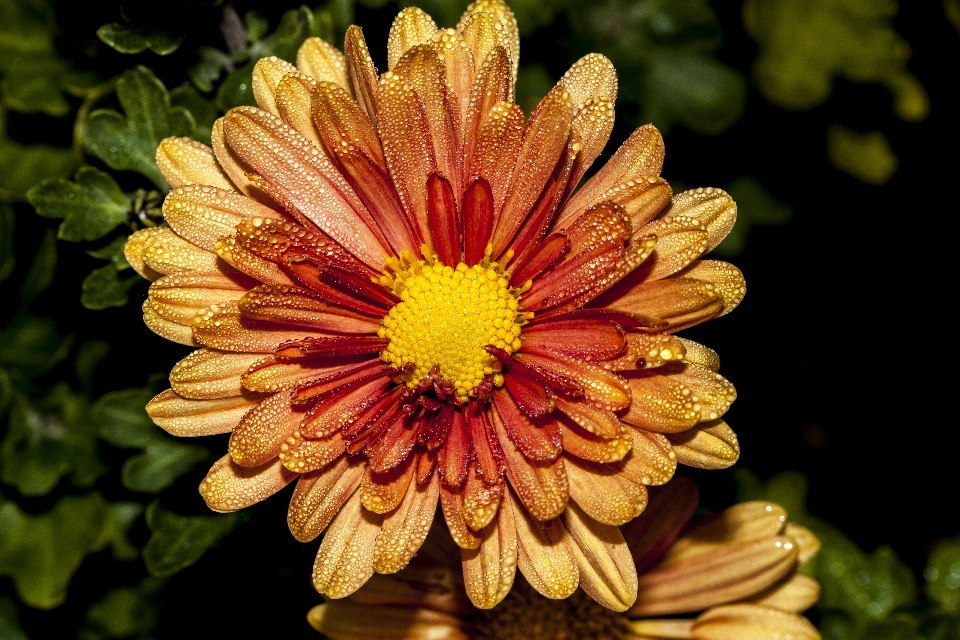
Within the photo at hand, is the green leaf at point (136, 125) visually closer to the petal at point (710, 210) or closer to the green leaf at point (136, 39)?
the green leaf at point (136, 39)

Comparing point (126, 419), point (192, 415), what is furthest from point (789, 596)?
point (126, 419)

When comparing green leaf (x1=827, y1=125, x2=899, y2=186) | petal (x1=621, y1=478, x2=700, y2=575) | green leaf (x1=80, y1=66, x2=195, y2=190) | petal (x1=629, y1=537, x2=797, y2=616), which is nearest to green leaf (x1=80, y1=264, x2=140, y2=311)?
green leaf (x1=80, y1=66, x2=195, y2=190)

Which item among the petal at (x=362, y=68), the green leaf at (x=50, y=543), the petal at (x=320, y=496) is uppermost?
the petal at (x=362, y=68)

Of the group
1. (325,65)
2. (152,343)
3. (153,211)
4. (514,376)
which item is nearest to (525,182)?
(514,376)

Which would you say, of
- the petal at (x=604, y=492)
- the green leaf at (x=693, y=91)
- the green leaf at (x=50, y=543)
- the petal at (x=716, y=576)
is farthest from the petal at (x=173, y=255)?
the green leaf at (x=693, y=91)

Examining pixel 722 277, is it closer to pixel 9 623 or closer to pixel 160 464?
pixel 160 464
